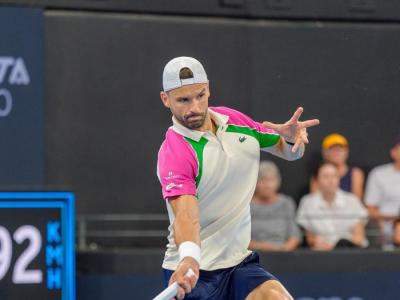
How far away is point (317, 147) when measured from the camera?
9031mm

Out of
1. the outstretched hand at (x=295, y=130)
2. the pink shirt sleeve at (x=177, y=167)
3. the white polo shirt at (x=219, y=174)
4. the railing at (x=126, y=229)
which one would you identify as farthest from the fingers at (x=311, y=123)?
the railing at (x=126, y=229)

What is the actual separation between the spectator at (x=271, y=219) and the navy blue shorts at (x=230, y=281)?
102 inches

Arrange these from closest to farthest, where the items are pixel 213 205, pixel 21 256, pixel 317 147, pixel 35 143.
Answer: pixel 213 205, pixel 21 256, pixel 35 143, pixel 317 147

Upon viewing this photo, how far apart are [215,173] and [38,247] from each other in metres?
1.88

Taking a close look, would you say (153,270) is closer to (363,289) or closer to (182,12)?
(363,289)

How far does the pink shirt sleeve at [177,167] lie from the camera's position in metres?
5.23

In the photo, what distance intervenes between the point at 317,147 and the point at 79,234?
194 cm

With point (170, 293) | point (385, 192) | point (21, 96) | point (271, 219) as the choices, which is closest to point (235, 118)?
point (170, 293)

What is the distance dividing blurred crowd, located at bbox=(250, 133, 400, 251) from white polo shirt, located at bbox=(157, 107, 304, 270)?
8.52ft

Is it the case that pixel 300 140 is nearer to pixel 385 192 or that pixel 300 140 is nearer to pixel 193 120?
Result: pixel 193 120

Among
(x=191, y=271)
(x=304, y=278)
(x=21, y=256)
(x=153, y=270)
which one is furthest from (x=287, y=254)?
(x=191, y=271)

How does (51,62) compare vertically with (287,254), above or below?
above

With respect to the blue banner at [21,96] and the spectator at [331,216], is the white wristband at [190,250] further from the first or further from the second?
the blue banner at [21,96]

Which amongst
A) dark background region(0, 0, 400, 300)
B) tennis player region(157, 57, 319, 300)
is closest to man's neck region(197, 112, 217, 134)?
tennis player region(157, 57, 319, 300)
